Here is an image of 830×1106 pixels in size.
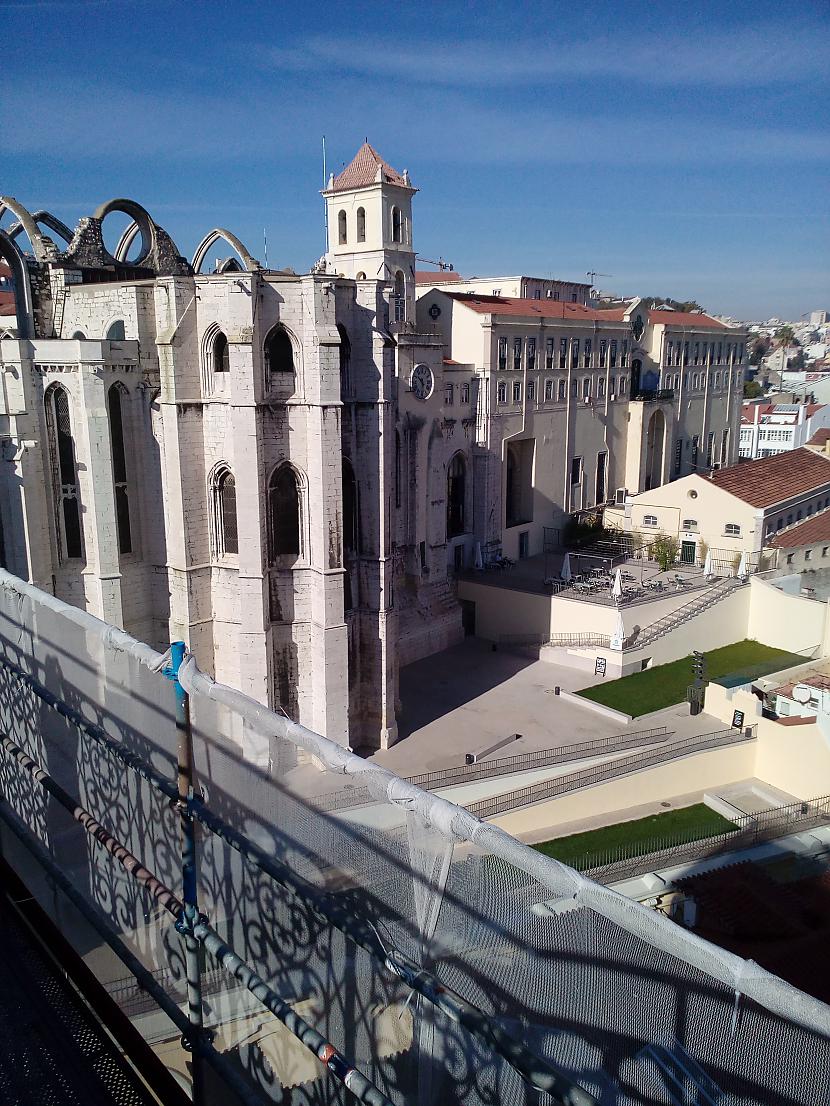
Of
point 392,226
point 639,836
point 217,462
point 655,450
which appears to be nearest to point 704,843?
point 639,836

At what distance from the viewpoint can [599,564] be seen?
40.1m

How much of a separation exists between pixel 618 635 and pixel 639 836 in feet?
31.6

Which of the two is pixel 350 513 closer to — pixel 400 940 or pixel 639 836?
pixel 639 836

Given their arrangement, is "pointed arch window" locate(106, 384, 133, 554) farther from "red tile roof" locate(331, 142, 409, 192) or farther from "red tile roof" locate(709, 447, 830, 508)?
"red tile roof" locate(709, 447, 830, 508)

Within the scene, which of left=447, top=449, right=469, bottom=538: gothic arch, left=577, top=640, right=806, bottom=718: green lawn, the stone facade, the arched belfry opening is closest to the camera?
the stone facade

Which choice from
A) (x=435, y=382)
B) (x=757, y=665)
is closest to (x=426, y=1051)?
(x=435, y=382)

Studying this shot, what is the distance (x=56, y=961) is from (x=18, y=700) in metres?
2.20

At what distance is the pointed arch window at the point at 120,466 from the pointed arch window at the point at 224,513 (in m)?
2.27

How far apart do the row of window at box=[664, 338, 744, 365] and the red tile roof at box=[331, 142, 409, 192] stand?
20.2 metres

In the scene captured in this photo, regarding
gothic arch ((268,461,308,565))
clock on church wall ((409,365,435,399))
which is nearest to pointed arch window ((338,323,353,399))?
gothic arch ((268,461,308,565))

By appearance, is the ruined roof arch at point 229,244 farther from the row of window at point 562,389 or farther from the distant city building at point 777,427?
the distant city building at point 777,427

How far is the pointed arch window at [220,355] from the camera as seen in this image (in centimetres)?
2153

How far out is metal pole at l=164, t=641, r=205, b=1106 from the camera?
172 inches

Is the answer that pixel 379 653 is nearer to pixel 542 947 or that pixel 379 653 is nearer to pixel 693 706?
pixel 693 706
